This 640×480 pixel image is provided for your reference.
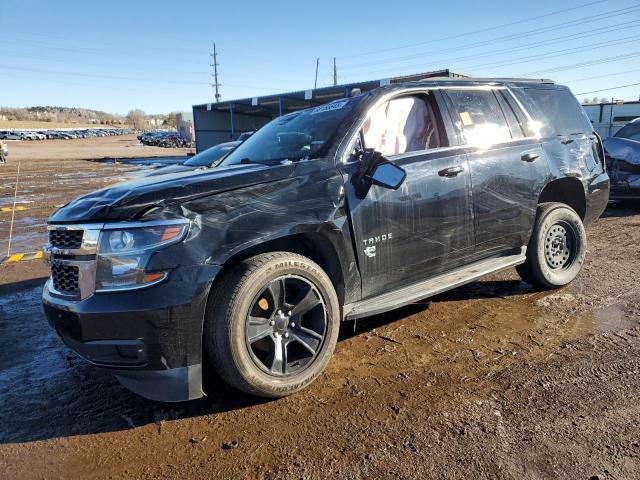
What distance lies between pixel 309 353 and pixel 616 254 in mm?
5027

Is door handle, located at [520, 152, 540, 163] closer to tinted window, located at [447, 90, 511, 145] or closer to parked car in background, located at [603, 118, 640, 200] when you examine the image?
tinted window, located at [447, 90, 511, 145]

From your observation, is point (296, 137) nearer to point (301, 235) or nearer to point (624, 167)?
point (301, 235)

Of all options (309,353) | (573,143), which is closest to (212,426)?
(309,353)

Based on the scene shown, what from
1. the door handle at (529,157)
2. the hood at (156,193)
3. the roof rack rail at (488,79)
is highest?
the roof rack rail at (488,79)

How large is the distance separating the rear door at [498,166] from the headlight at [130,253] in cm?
257

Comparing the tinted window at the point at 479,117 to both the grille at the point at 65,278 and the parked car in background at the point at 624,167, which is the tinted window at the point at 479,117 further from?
the parked car in background at the point at 624,167

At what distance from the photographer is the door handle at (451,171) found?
3759mm

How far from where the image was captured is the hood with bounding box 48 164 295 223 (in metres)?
2.69

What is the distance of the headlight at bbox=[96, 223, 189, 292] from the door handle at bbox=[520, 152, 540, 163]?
3.21 meters

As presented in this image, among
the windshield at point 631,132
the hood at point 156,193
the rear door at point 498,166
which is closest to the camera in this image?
the hood at point 156,193

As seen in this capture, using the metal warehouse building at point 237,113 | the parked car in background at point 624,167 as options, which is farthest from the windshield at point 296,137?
the metal warehouse building at point 237,113

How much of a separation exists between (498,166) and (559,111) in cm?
146

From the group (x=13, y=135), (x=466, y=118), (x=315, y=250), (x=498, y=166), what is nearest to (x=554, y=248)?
(x=498, y=166)

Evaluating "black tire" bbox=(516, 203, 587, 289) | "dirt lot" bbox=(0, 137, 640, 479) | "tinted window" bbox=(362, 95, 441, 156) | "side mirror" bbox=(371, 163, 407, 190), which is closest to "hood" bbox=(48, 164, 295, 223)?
"side mirror" bbox=(371, 163, 407, 190)
